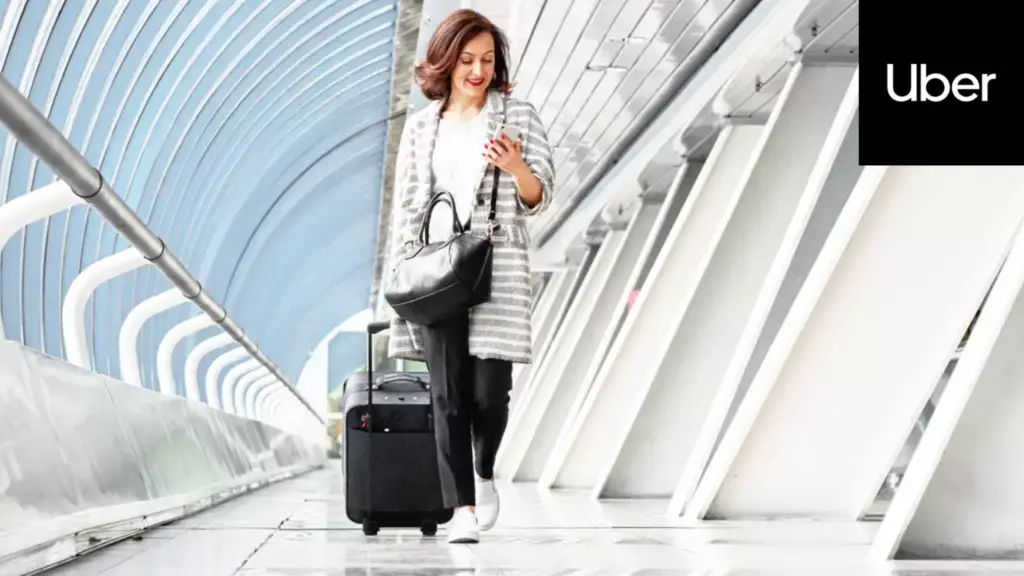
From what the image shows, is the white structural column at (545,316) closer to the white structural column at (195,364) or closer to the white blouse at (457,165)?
the white structural column at (195,364)

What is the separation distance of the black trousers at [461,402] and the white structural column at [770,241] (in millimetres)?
3424

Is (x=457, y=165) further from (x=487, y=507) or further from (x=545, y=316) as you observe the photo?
(x=545, y=316)

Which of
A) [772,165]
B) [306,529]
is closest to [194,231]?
[772,165]

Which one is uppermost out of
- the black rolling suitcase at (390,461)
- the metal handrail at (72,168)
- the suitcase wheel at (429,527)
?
the metal handrail at (72,168)

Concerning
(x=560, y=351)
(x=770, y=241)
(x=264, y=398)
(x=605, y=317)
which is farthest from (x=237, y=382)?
(x=560, y=351)

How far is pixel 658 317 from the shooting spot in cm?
1420

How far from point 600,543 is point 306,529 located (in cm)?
184

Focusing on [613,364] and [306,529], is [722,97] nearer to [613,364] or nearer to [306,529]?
[613,364]

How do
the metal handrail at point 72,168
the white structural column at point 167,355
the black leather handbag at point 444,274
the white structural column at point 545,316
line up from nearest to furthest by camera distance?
the metal handrail at point 72,168 < the black leather handbag at point 444,274 < the white structural column at point 167,355 < the white structural column at point 545,316

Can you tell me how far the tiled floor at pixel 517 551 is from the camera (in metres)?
4.70

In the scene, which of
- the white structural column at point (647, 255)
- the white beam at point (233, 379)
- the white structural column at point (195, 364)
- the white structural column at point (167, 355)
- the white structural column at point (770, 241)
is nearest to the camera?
the white structural column at point (770, 241)

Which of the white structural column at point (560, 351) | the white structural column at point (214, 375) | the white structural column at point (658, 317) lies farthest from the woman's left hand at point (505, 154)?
the white structural column at point (560, 351)

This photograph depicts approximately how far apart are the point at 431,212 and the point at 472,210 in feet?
0.61

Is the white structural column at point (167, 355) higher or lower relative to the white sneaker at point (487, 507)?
higher
